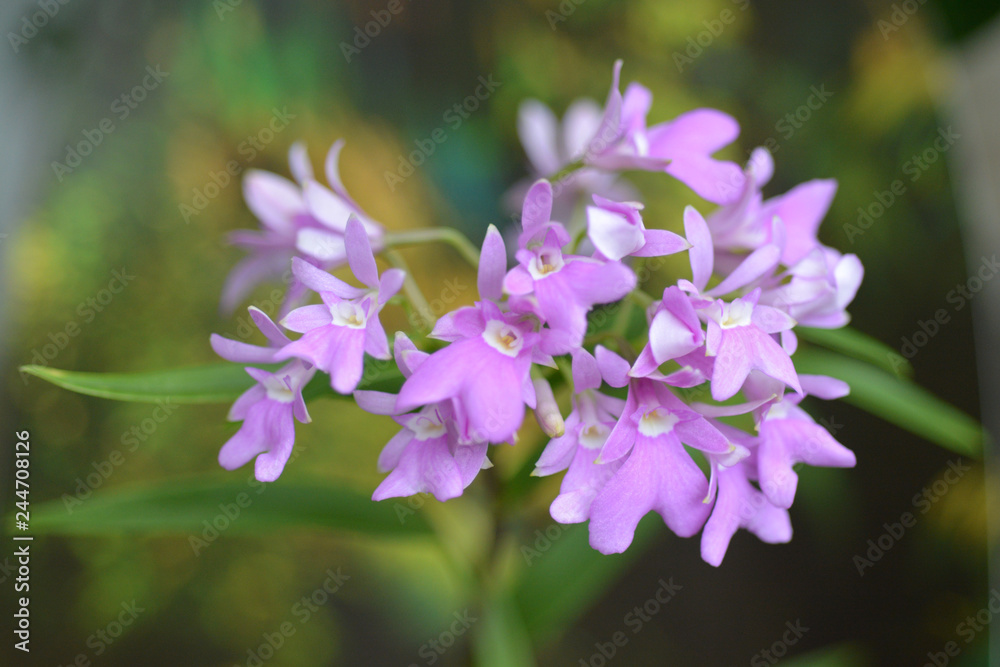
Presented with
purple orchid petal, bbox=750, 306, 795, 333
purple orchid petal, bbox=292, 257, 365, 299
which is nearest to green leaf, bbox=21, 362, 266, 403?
purple orchid petal, bbox=292, 257, 365, 299

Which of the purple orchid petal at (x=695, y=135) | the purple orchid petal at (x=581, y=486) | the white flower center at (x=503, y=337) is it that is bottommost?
the purple orchid petal at (x=581, y=486)

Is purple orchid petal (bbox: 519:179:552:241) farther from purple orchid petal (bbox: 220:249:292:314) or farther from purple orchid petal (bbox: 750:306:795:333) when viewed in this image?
purple orchid petal (bbox: 220:249:292:314)

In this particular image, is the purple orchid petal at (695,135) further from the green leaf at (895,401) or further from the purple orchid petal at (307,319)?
the purple orchid petal at (307,319)

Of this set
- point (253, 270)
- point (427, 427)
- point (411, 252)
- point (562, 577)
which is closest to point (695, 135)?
point (427, 427)

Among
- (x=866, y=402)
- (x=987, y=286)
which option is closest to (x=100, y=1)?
(x=866, y=402)

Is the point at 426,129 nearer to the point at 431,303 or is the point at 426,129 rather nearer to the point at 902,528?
the point at 431,303

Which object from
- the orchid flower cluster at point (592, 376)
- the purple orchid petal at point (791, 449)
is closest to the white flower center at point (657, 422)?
the orchid flower cluster at point (592, 376)

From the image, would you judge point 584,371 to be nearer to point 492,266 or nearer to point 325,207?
point 492,266

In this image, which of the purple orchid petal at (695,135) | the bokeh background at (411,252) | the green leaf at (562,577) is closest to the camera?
the purple orchid petal at (695,135)
